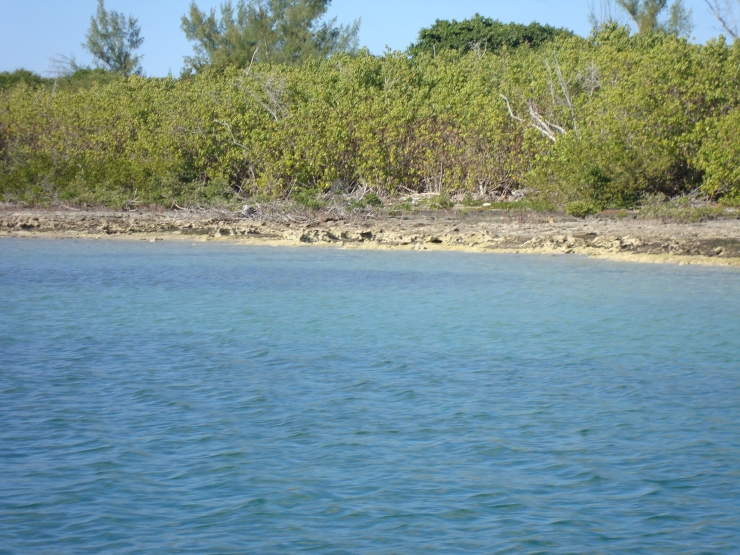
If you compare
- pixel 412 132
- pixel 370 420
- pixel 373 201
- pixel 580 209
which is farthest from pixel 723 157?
pixel 370 420

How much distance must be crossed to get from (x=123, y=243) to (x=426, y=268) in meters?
6.79

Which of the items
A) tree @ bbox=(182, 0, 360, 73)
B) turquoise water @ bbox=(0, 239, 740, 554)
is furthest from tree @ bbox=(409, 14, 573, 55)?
turquoise water @ bbox=(0, 239, 740, 554)

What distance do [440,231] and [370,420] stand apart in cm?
1312

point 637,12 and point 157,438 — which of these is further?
point 637,12

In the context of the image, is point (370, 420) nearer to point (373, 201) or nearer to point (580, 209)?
point (580, 209)

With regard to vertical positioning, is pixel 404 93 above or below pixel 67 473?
above

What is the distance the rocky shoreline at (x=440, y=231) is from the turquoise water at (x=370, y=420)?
4064 millimetres

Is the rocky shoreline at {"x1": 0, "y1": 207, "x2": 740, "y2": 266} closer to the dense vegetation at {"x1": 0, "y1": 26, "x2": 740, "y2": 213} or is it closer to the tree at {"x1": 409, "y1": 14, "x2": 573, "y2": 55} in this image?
the dense vegetation at {"x1": 0, "y1": 26, "x2": 740, "y2": 213}

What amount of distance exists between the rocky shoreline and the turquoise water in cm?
406

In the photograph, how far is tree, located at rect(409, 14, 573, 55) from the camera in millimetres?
43906

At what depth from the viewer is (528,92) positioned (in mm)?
24766

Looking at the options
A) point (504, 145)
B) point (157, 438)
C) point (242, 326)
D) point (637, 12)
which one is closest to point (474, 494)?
point (157, 438)

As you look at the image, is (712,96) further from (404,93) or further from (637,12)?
(637,12)

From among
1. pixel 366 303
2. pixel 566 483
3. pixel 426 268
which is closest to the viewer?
pixel 566 483
